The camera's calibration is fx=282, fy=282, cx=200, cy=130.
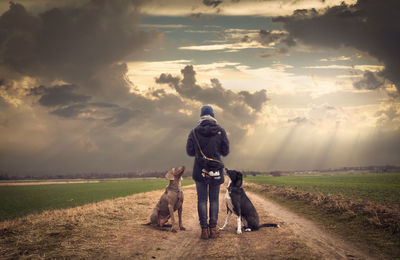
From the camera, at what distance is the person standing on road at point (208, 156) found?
26.8ft

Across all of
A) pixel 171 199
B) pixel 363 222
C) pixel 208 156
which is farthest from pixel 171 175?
pixel 363 222

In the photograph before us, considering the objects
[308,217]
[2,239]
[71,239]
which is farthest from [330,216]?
[2,239]

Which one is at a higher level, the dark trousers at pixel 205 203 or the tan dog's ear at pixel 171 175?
the tan dog's ear at pixel 171 175

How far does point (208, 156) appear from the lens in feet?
27.0

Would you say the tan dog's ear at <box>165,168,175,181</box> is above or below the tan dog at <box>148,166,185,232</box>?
above

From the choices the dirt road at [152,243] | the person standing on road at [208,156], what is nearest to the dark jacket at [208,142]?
the person standing on road at [208,156]

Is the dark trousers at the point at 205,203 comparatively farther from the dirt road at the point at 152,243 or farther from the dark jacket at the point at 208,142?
the dirt road at the point at 152,243

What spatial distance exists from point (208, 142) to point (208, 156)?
0.41 meters

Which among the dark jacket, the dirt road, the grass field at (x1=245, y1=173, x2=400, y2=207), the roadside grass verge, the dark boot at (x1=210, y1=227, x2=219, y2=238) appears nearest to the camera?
the dirt road

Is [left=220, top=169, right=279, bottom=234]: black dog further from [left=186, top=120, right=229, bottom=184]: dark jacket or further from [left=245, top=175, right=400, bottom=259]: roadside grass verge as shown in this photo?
[left=245, top=175, right=400, bottom=259]: roadside grass verge

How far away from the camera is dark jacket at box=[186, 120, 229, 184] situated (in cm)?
822

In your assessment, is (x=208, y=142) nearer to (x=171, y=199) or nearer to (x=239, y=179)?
(x=239, y=179)

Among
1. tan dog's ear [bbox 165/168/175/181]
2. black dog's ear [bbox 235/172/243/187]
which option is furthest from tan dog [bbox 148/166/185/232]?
black dog's ear [bbox 235/172/243/187]

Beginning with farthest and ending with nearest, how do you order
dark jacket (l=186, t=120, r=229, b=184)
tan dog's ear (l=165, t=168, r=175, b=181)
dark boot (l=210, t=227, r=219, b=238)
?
tan dog's ear (l=165, t=168, r=175, b=181) < dark jacket (l=186, t=120, r=229, b=184) < dark boot (l=210, t=227, r=219, b=238)
